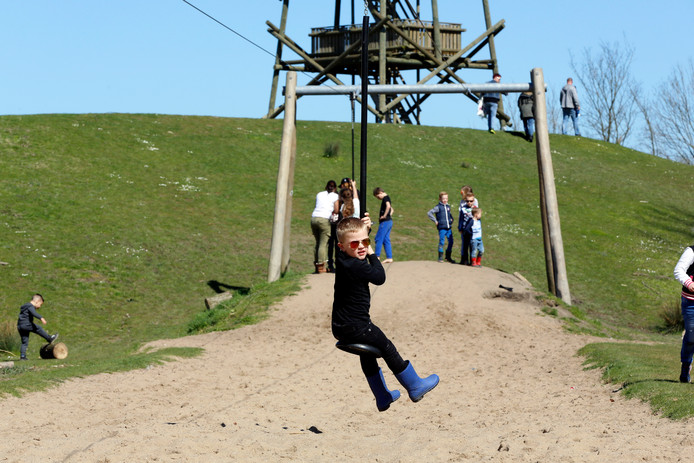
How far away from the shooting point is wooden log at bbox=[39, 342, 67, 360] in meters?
14.5

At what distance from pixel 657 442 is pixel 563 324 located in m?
8.77

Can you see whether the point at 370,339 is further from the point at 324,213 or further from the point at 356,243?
the point at 324,213

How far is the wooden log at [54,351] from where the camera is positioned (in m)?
14.5

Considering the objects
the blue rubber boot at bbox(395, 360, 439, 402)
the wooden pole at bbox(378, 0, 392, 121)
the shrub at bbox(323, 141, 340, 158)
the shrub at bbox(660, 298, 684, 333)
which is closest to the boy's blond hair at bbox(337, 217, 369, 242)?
the blue rubber boot at bbox(395, 360, 439, 402)

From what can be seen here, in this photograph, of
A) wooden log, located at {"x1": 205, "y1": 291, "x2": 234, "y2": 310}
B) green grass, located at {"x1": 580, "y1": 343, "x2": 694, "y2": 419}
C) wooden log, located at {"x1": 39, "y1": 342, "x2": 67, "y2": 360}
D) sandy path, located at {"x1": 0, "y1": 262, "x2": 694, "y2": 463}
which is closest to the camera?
sandy path, located at {"x1": 0, "y1": 262, "x2": 694, "y2": 463}

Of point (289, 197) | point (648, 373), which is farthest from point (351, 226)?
point (289, 197)

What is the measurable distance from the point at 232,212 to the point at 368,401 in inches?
591

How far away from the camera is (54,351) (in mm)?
14500

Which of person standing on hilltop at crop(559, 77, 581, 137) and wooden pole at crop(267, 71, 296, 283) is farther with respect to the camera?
person standing on hilltop at crop(559, 77, 581, 137)

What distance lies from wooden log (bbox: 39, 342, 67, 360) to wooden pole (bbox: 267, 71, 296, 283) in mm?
5147

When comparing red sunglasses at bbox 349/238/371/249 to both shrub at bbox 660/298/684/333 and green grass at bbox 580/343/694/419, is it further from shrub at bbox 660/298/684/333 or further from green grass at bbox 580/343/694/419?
shrub at bbox 660/298/684/333

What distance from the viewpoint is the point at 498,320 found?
1559 centimetres

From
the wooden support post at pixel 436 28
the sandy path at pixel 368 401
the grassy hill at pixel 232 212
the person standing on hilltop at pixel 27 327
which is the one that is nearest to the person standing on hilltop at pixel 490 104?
the grassy hill at pixel 232 212

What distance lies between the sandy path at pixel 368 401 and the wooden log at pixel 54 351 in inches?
73.8
